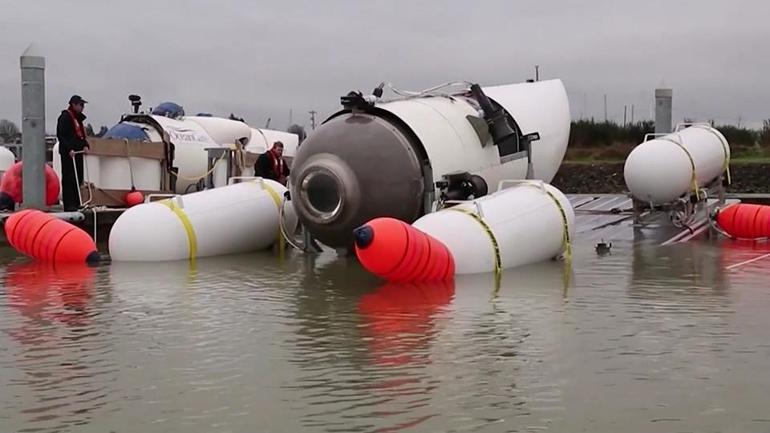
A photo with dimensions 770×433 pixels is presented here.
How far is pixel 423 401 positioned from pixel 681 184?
432 inches

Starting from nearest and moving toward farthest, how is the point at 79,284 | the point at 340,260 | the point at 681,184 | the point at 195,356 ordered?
the point at 195,356 → the point at 79,284 → the point at 340,260 → the point at 681,184

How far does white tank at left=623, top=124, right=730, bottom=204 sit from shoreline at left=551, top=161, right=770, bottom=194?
1293cm

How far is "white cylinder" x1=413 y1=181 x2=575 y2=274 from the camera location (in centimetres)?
1050

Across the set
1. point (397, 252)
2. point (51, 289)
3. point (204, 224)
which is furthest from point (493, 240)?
point (51, 289)

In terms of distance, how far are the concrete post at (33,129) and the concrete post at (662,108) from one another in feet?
38.5

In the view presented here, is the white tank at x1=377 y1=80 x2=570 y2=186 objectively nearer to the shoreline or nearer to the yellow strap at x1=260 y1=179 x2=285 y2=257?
the yellow strap at x1=260 y1=179 x2=285 y2=257

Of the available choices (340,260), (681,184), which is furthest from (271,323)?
(681,184)

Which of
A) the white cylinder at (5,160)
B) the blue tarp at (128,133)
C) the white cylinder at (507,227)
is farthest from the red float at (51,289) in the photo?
the white cylinder at (5,160)

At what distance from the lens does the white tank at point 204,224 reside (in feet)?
39.5

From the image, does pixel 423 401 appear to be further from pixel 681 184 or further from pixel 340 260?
pixel 681 184

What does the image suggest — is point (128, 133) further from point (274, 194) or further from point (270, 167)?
point (274, 194)

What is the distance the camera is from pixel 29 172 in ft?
46.9

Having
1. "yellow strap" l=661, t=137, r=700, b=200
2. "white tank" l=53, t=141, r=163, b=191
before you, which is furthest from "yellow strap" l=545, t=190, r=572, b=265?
"white tank" l=53, t=141, r=163, b=191

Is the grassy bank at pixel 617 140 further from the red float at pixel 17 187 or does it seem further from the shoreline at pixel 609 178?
the red float at pixel 17 187
